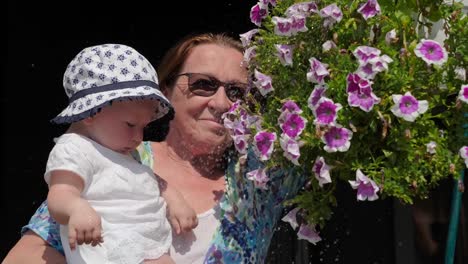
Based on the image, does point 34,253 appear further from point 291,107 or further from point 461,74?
point 461,74

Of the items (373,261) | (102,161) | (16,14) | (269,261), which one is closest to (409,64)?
(102,161)

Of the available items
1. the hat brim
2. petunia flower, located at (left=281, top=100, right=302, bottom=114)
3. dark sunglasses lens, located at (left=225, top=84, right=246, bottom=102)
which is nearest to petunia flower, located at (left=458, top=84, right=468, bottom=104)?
petunia flower, located at (left=281, top=100, right=302, bottom=114)

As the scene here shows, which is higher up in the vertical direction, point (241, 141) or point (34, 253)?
point (241, 141)

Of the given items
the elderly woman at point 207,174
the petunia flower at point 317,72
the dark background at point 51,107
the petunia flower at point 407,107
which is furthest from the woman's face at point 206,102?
the dark background at point 51,107

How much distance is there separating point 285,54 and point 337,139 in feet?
0.87

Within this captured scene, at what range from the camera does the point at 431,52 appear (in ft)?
6.53

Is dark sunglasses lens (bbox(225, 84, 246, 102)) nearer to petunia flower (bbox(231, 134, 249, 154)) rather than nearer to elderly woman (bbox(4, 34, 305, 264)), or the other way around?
elderly woman (bbox(4, 34, 305, 264))

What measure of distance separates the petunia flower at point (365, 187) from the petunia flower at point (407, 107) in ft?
0.52

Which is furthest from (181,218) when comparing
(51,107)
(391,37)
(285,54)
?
(51,107)

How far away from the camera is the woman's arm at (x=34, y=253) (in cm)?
245

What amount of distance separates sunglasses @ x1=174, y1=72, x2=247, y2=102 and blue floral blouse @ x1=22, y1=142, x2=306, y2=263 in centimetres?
21

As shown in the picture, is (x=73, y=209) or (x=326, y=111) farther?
(x=73, y=209)

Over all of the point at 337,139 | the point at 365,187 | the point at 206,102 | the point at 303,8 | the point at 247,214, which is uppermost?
the point at 303,8

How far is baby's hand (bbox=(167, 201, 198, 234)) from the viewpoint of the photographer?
2461 millimetres
